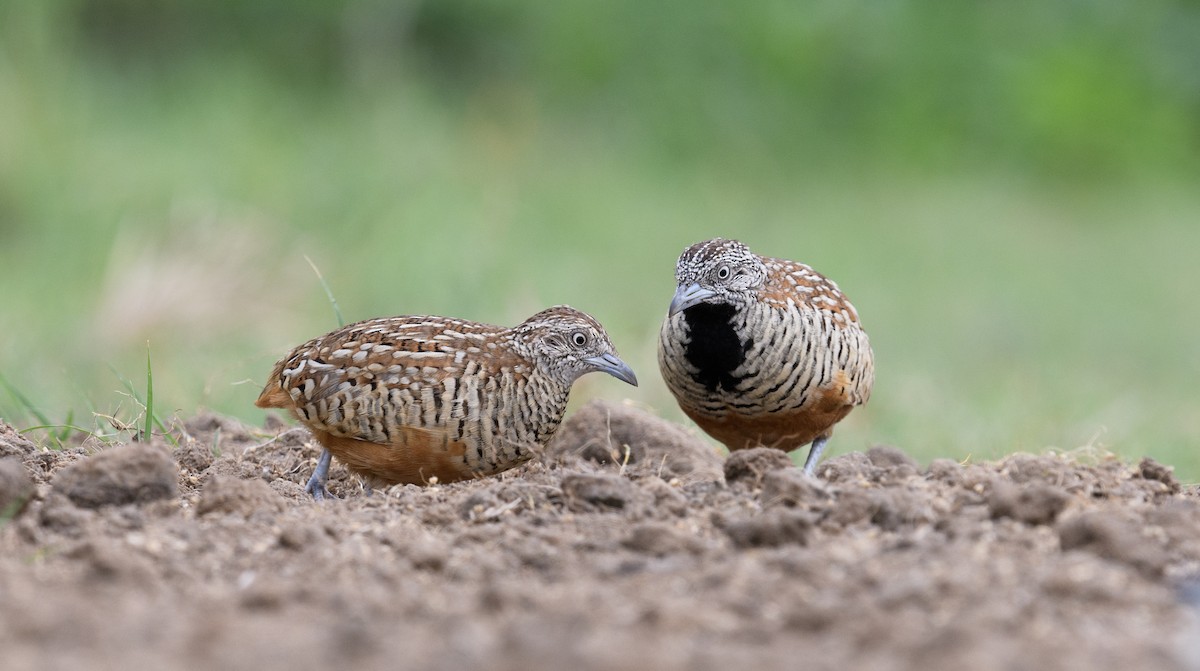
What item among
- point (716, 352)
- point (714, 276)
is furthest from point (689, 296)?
point (716, 352)

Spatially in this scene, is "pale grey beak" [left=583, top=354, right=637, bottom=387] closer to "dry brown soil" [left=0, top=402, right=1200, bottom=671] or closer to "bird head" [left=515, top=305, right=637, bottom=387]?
"bird head" [left=515, top=305, right=637, bottom=387]

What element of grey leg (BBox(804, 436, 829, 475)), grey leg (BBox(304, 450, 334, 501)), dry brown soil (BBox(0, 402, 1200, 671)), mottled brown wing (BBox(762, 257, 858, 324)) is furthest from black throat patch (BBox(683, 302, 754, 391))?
grey leg (BBox(304, 450, 334, 501))

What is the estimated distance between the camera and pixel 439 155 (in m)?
14.4

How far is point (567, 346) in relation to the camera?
20.1 feet

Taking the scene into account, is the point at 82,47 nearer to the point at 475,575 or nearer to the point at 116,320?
the point at 116,320

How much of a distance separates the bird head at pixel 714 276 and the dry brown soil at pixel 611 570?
0.95 m

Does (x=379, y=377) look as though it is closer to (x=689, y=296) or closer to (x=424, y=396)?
(x=424, y=396)

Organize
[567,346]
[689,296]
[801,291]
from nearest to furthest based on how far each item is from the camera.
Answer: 1. [567,346]
2. [689,296]
3. [801,291]

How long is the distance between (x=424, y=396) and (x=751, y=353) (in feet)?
4.35

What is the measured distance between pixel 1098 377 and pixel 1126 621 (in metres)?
8.16

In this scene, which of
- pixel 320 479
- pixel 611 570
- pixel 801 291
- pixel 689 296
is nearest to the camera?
pixel 611 570

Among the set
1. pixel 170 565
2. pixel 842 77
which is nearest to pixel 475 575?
pixel 170 565

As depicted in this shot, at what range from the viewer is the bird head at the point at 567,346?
19.9 feet

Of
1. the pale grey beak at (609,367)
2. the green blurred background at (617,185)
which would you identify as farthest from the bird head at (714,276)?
the green blurred background at (617,185)
